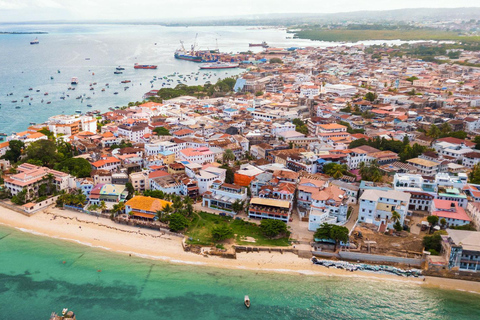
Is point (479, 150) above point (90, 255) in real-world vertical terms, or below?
above

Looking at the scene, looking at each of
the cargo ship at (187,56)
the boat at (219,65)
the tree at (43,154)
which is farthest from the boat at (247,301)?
the cargo ship at (187,56)

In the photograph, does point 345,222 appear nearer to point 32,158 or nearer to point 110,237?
point 110,237

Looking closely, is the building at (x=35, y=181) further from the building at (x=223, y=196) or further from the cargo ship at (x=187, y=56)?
the cargo ship at (x=187, y=56)

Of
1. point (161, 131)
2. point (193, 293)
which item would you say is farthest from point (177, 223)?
point (161, 131)

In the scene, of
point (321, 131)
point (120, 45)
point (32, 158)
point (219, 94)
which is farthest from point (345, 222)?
point (120, 45)

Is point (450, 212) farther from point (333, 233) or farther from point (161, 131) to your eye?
point (161, 131)
